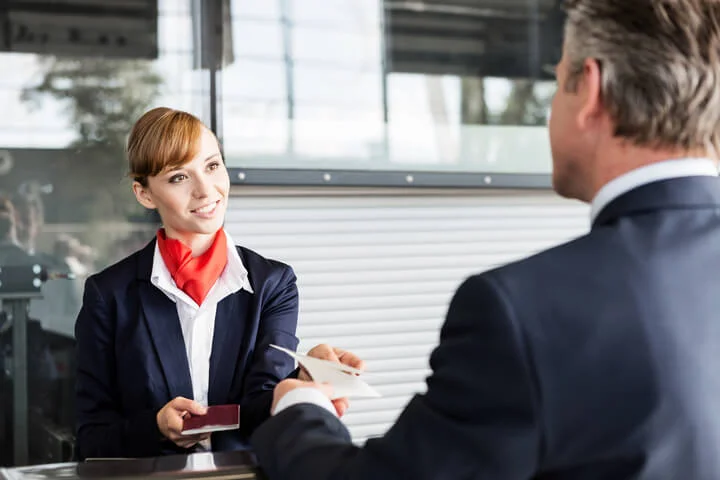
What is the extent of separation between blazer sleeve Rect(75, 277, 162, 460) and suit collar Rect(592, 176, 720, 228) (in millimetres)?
1228

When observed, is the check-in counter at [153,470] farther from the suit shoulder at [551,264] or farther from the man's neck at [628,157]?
the man's neck at [628,157]

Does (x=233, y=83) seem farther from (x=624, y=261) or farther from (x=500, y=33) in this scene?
(x=624, y=261)

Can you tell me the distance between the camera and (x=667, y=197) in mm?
1362

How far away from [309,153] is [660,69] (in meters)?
2.68

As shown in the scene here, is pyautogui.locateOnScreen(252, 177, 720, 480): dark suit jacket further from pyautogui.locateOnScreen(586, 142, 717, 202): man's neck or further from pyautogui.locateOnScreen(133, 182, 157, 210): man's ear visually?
pyautogui.locateOnScreen(133, 182, 157, 210): man's ear

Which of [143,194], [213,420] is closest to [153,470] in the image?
[213,420]

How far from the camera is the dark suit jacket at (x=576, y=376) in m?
1.23

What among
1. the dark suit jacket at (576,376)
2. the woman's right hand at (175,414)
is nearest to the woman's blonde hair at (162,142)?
the woman's right hand at (175,414)

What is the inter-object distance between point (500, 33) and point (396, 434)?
3.37 meters

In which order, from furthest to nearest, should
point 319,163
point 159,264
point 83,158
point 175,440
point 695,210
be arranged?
point 319,163, point 83,158, point 159,264, point 175,440, point 695,210

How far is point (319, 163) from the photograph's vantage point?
3971 mm

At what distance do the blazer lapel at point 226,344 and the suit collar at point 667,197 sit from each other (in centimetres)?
118

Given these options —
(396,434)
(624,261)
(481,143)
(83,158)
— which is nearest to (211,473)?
(396,434)

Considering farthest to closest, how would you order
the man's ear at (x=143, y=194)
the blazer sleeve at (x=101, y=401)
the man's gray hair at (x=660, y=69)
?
the man's ear at (x=143, y=194) → the blazer sleeve at (x=101, y=401) → the man's gray hair at (x=660, y=69)
